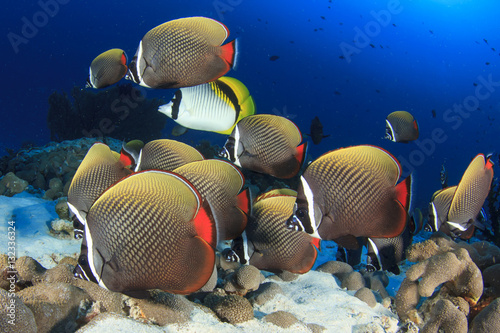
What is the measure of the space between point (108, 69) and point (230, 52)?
75.1 inches

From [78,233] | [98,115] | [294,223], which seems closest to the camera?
[294,223]

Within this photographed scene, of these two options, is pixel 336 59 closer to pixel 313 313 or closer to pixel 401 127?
pixel 401 127

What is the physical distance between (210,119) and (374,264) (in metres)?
2.35

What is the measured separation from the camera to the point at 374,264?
3.16m

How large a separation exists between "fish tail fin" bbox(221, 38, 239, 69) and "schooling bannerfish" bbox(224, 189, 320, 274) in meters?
1.18

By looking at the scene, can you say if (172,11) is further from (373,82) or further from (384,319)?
(384,319)

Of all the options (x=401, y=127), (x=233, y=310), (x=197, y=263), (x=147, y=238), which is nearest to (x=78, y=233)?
(x=147, y=238)

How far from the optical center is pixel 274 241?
235cm

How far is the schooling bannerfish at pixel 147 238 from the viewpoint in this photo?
1312 millimetres

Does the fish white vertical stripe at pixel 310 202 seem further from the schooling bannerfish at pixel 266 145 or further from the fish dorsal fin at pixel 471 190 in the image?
the fish dorsal fin at pixel 471 190

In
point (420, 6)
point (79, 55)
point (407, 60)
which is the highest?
point (420, 6)

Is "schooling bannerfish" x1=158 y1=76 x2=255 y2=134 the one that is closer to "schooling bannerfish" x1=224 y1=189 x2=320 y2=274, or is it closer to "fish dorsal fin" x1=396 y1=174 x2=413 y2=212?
"schooling bannerfish" x1=224 y1=189 x2=320 y2=274

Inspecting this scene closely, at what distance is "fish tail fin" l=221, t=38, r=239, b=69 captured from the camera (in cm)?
238

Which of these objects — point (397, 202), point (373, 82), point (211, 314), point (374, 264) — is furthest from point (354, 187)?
point (373, 82)
